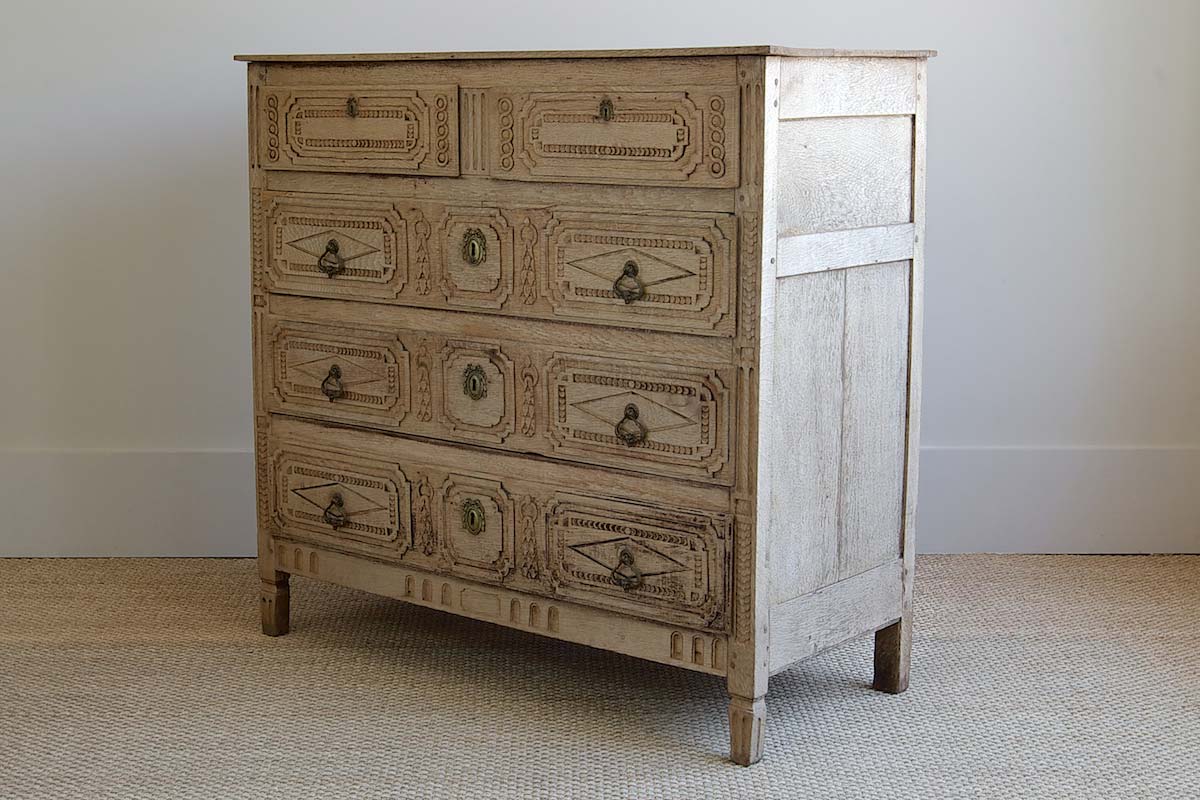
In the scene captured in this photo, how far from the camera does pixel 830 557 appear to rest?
7.43 feet

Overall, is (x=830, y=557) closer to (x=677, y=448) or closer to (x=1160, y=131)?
(x=677, y=448)

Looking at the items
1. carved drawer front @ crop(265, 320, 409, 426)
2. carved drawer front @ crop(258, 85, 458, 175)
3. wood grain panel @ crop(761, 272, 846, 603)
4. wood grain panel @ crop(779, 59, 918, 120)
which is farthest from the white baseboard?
wood grain panel @ crop(779, 59, 918, 120)

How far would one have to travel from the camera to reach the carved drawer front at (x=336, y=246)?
2.46 meters

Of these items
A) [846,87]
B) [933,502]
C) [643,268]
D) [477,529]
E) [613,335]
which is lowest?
[933,502]

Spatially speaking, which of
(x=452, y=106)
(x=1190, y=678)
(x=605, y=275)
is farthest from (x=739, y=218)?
(x=1190, y=678)

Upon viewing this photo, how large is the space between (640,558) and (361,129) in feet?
2.83

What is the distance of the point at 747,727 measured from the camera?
2.15m

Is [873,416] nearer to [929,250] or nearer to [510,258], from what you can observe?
[510,258]

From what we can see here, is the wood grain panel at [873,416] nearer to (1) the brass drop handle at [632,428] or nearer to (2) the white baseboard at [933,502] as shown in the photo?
(1) the brass drop handle at [632,428]


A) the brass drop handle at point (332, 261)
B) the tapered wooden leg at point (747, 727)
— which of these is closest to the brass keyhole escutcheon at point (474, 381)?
the brass drop handle at point (332, 261)

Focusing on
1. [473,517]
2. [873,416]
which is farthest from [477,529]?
[873,416]

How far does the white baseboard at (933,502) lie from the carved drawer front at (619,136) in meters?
1.31

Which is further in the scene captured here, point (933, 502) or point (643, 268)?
point (933, 502)

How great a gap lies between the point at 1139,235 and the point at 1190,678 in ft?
3.42
